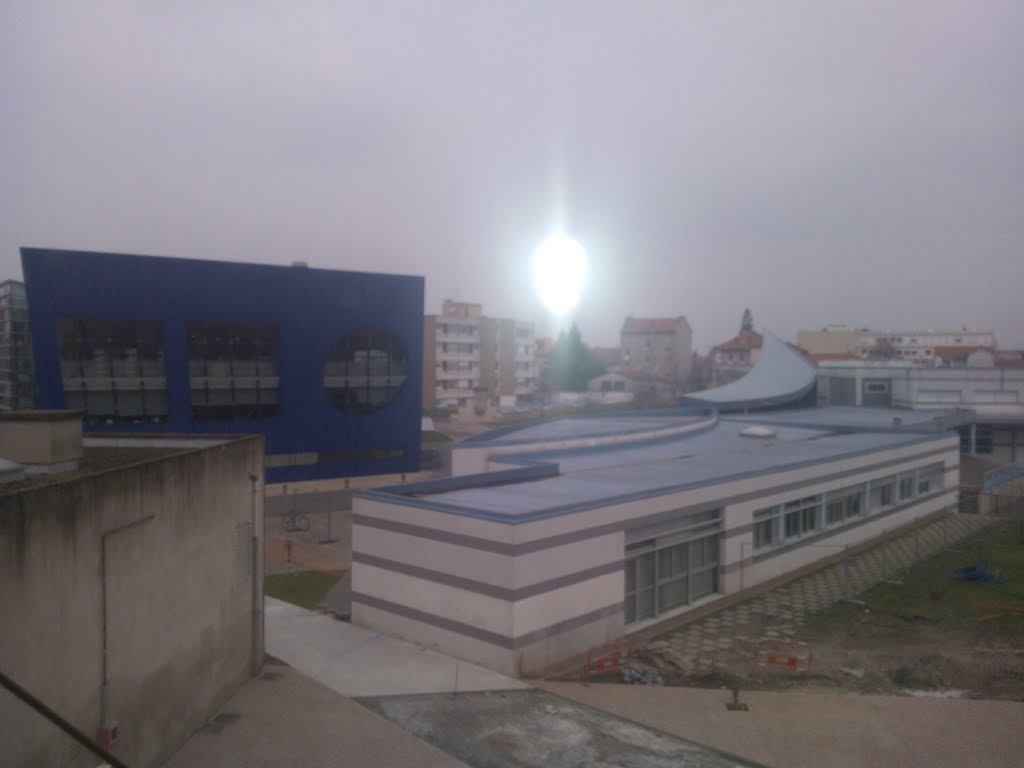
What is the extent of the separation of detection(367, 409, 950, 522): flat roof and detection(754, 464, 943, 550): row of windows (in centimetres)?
107

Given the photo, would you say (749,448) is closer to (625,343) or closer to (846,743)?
(846,743)

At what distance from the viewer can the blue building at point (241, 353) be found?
30000 mm

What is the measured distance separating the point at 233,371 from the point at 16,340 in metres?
8.68

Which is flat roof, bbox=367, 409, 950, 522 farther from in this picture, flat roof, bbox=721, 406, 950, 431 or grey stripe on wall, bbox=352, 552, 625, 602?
grey stripe on wall, bbox=352, 552, 625, 602

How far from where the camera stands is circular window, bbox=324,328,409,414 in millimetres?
36000

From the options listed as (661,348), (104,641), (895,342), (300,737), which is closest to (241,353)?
(300,737)

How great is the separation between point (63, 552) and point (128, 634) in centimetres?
161

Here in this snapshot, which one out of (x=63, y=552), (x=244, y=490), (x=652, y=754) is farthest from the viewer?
(x=244, y=490)

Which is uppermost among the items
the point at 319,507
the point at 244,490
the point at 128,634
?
the point at 244,490

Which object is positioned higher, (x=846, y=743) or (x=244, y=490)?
(x=244, y=490)

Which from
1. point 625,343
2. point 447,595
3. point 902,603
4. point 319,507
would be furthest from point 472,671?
point 625,343

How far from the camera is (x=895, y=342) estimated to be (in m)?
113

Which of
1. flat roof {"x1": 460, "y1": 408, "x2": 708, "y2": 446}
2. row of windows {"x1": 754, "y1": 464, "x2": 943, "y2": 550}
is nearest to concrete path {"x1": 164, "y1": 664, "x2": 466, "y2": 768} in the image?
row of windows {"x1": 754, "y1": 464, "x2": 943, "y2": 550}

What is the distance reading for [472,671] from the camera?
1308 centimetres
